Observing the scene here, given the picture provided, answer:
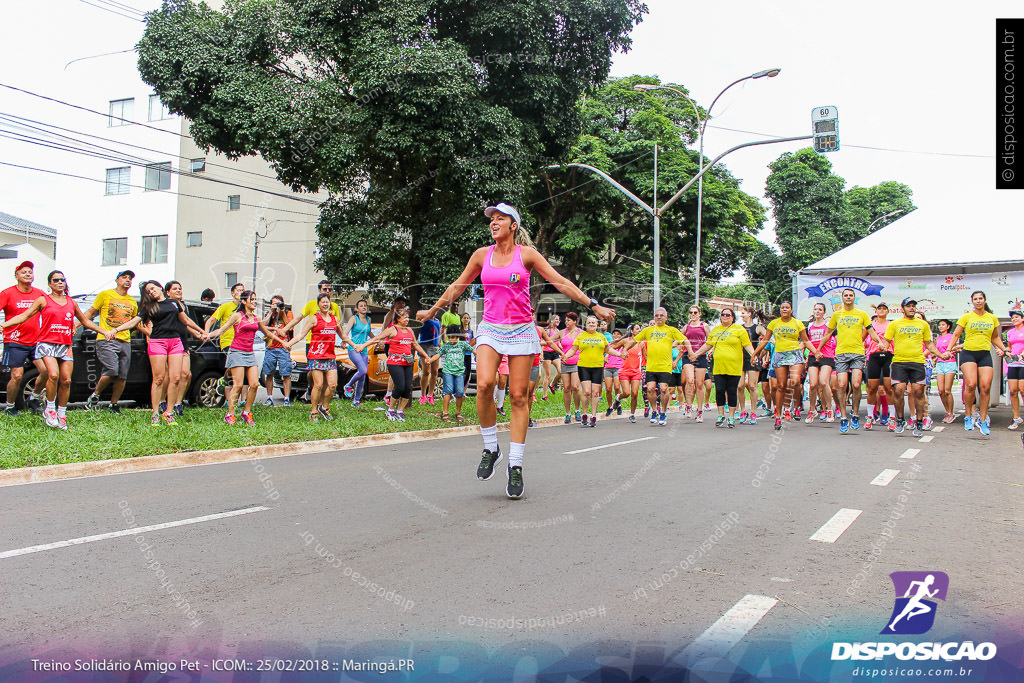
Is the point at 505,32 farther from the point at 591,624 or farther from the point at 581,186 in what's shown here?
the point at 591,624

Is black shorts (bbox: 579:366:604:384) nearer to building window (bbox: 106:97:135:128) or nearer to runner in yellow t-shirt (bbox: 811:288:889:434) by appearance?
runner in yellow t-shirt (bbox: 811:288:889:434)

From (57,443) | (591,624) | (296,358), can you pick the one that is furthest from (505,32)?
(591,624)

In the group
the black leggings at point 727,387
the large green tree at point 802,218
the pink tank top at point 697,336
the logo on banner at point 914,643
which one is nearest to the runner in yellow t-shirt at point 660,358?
the pink tank top at point 697,336

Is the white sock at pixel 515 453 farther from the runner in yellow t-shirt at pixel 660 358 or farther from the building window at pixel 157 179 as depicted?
the building window at pixel 157 179

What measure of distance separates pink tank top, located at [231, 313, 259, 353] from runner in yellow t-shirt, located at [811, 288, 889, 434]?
866 cm

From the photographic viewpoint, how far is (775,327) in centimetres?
1365

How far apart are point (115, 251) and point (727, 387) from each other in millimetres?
33161

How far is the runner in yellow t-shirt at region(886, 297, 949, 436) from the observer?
12.3m

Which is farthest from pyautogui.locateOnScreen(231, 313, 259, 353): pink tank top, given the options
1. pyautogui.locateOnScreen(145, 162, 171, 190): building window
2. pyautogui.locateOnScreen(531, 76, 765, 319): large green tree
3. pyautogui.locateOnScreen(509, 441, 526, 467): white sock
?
pyautogui.locateOnScreen(145, 162, 171, 190): building window

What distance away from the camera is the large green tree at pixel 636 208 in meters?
33.8

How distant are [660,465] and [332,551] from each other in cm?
442

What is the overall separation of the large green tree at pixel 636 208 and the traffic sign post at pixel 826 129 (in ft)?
53.0

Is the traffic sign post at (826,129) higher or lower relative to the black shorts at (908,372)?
higher

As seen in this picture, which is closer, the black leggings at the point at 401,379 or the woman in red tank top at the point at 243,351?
the woman in red tank top at the point at 243,351
